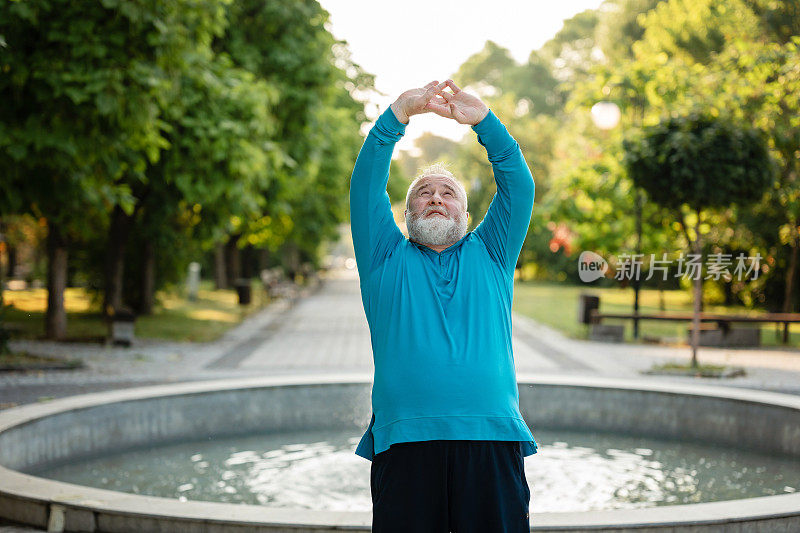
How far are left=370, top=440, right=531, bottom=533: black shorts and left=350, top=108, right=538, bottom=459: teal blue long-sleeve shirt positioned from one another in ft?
0.18

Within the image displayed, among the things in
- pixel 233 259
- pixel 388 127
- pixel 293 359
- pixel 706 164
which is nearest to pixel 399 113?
pixel 388 127

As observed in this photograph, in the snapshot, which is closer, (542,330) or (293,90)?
(293,90)

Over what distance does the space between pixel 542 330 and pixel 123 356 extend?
34.6ft

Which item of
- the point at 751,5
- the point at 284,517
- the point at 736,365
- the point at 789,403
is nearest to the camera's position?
the point at 284,517

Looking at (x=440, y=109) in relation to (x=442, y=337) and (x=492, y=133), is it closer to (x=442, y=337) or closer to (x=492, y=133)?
(x=492, y=133)

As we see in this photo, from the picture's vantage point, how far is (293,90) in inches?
719

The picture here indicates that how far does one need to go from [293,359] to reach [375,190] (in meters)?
11.8

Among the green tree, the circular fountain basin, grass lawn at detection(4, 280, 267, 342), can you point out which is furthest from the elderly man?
grass lawn at detection(4, 280, 267, 342)

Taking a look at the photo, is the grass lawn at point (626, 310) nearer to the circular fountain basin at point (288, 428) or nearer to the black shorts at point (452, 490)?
the circular fountain basin at point (288, 428)

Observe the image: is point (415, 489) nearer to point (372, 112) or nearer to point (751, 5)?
point (751, 5)

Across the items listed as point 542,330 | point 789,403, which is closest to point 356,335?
point 542,330

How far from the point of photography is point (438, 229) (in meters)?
3.30

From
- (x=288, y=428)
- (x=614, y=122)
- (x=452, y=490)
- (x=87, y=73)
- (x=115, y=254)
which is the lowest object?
(x=288, y=428)

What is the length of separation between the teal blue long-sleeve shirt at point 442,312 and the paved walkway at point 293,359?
756cm
